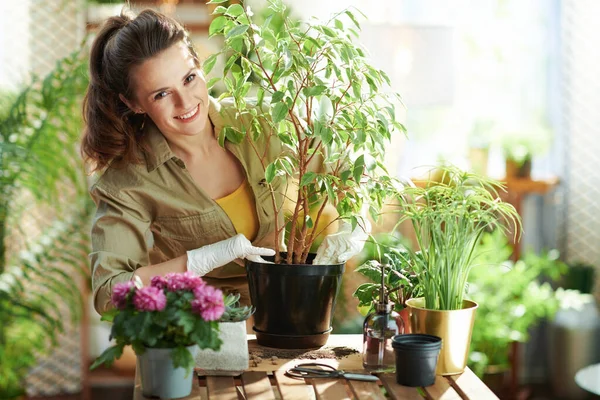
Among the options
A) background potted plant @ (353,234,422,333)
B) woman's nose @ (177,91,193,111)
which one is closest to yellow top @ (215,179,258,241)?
woman's nose @ (177,91,193,111)

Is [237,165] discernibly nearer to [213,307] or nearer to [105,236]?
[105,236]

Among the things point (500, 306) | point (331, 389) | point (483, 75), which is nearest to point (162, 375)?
point (331, 389)

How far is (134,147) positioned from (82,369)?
92.2 inches

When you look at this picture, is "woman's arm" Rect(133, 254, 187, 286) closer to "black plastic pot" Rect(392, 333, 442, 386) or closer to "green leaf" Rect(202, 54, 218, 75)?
"green leaf" Rect(202, 54, 218, 75)

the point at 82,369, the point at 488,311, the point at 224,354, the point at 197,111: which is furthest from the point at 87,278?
the point at 224,354

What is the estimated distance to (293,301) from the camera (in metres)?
1.85

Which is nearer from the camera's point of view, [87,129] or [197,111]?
[197,111]

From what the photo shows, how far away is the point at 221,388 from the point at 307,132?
555 mm

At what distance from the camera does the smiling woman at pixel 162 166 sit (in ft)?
6.63

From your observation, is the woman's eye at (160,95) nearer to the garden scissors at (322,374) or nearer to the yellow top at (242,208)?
the yellow top at (242,208)

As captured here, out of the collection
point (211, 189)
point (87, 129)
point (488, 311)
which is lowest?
point (488, 311)

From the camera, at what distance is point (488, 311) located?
12.5 feet

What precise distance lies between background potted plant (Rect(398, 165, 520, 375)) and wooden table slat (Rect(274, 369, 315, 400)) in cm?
27

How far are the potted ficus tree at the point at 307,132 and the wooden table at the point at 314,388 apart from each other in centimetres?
14
